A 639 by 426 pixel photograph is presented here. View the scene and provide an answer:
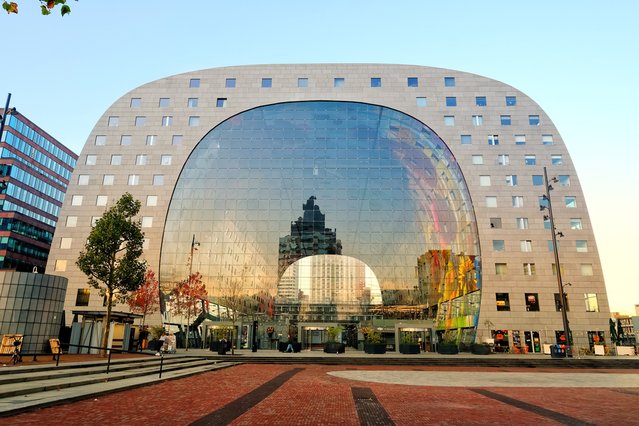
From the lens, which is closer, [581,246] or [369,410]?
[369,410]

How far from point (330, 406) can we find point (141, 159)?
50026mm

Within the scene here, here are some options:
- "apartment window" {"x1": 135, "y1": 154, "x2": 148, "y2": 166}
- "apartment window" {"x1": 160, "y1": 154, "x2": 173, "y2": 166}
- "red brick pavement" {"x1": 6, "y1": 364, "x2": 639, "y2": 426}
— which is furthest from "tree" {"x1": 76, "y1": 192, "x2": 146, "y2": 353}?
"apartment window" {"x1": 135, "y1": 154, "x2": 148, "y2": 166}

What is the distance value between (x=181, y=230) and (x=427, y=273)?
3160cm

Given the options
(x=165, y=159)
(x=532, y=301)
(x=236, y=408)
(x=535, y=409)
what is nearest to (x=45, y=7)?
(x=236, y=408)

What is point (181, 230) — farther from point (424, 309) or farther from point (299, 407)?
point (299, 407)

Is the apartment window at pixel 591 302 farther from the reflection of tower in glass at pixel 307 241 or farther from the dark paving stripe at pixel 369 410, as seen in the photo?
the dark paving stripe at pixel 369 410

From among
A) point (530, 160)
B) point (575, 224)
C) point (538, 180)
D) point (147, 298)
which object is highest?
point (530, 160)

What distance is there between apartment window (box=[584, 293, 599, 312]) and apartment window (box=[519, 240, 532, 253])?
26.7ft

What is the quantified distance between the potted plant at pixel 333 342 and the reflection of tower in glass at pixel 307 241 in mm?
9497

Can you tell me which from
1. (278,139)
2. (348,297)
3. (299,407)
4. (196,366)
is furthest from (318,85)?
(299,407)

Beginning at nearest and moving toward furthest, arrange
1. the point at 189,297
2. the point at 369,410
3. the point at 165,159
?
the point at 369,410 < the point at 189,297 < the point at 165,159

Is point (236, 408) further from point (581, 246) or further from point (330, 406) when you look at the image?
point (581, 246)

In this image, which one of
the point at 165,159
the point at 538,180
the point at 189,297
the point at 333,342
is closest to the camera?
the point at 333,342

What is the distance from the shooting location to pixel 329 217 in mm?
52469
